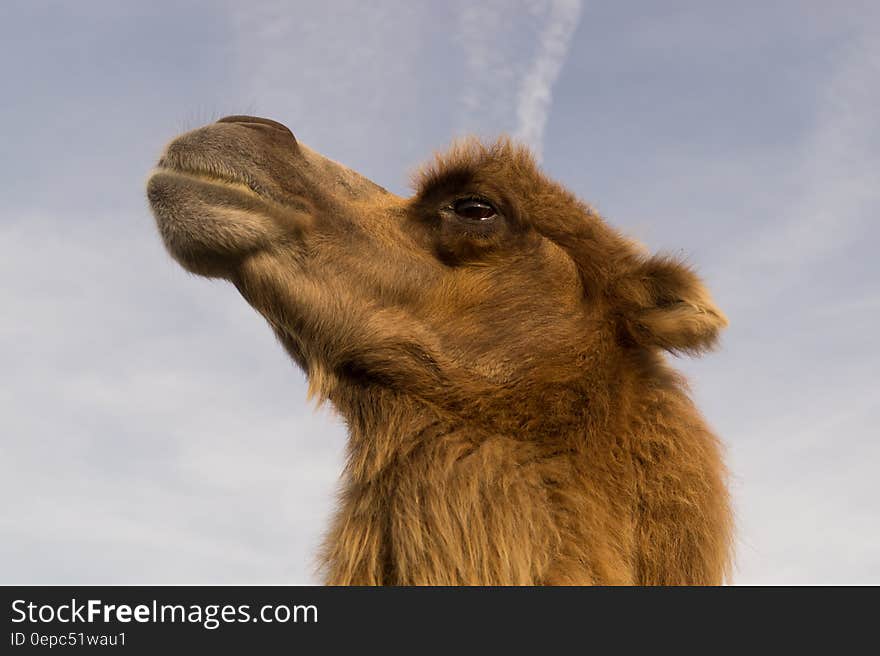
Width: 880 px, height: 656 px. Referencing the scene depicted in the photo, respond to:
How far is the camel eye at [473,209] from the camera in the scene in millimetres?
5277

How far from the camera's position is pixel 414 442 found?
190 inches

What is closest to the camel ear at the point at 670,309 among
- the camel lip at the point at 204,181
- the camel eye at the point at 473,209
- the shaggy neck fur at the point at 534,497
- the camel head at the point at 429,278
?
the camel head at the point at 429,278

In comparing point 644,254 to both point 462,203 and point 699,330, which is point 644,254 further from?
point 462,203

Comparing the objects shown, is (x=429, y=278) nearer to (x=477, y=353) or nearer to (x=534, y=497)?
(x=477, y=353)

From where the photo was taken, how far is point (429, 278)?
516cm

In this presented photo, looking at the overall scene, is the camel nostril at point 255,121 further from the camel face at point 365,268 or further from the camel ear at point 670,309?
the camel ear at point 670,309

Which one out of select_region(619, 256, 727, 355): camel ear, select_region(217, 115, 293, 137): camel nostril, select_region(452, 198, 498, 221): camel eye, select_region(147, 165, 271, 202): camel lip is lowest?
select_region(619, 256, 727, 355): camel ear

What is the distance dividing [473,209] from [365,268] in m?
0.60

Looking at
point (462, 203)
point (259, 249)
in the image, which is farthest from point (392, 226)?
point (259, 249)

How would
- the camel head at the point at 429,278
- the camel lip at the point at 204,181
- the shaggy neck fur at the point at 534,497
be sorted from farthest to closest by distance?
the camel lip at the point at 204,181, the camel head at the point at 429,278, the shaggy neck fur at the point at 534,497

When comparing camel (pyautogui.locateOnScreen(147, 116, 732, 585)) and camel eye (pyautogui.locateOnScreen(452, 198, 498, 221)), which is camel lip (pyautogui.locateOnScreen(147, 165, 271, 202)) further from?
camel eye (pyautogui.locateOnScreen(452, 198, 498, 221))

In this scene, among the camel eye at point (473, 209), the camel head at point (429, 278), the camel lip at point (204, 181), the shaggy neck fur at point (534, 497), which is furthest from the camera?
the camel eye at point (473, 209)

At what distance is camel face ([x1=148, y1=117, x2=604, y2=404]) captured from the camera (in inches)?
196

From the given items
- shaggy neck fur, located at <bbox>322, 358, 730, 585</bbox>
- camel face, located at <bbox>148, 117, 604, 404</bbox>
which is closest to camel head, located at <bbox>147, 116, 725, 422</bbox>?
camel face, located at <bbox>148, 117, 604, 404</bbox>
